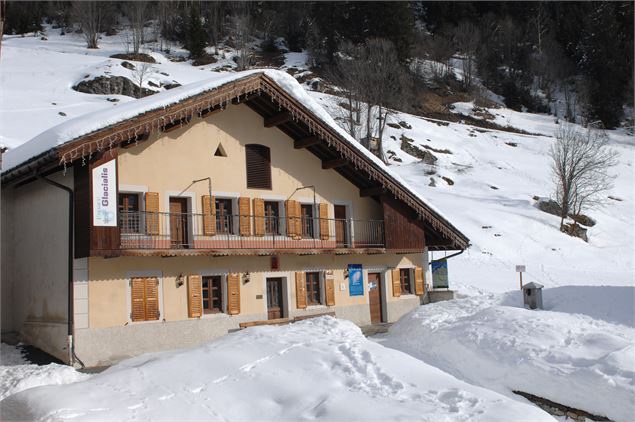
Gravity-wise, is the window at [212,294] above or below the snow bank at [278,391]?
above

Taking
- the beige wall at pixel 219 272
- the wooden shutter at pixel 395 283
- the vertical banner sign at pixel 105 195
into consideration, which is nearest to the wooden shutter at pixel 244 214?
the beige wall at pixel 219 272

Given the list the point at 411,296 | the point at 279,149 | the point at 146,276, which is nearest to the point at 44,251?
the point at 146,276

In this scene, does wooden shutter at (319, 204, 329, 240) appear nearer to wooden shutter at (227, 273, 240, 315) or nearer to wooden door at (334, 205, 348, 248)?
wooden door at (334, 205, 348, 248)

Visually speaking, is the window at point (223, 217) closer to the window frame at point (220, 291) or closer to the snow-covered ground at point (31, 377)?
the window frame at point (220, 291)

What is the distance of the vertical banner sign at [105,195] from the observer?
14.3 m

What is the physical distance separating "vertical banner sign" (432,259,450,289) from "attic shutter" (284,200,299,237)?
6899mm

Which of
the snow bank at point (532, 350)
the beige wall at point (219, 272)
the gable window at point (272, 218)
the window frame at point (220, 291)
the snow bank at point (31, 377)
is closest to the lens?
the snow bank at point (31, 377)

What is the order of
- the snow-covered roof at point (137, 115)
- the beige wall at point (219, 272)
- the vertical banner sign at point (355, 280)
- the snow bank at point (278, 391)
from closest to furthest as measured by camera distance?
the snow bank at point (278, 391)
the snow-covered roof at point (137, 115)
the beige wall at point (219, 272)
the vertical banner sign at point (355, 280)

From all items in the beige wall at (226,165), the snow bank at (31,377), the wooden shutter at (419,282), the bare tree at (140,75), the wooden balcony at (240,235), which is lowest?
the snow bank at (31,377)

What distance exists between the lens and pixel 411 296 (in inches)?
891

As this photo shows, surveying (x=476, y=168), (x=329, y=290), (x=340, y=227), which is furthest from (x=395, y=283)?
(x=476, y=168)

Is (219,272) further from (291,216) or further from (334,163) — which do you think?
(334,163)

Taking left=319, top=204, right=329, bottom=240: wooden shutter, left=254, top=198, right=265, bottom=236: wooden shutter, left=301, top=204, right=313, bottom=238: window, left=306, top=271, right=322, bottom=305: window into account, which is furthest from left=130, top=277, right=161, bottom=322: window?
left=319, top=204, right=329, bottom=240: wooden shutter

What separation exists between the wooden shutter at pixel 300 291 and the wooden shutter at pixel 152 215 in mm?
5035
